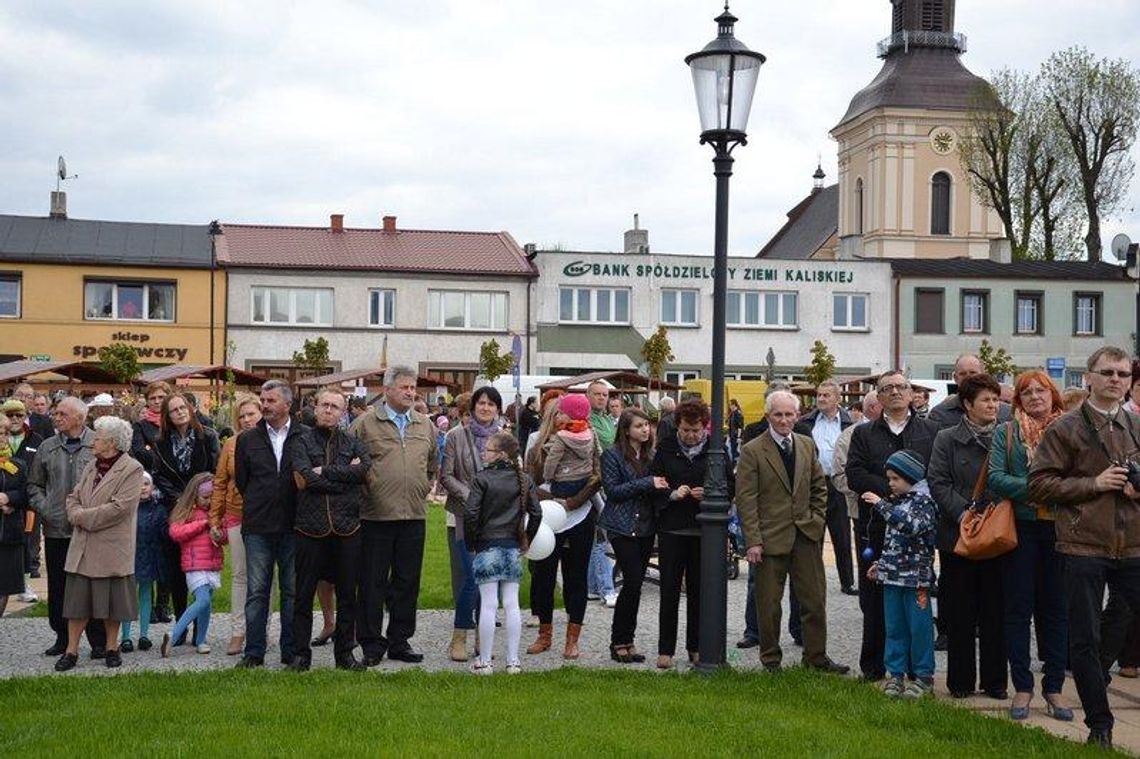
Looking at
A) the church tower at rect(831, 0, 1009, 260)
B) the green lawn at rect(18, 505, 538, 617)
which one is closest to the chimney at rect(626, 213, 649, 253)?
the church tower at rect(831, 0, 1009, 260)

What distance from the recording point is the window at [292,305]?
175 feet

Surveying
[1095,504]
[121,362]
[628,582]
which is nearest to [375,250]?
[121,362]

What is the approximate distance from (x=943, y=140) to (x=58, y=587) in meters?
64.3

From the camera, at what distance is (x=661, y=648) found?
34.7ft

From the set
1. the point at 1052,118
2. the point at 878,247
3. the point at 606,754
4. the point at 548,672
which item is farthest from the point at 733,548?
the point at 878,247

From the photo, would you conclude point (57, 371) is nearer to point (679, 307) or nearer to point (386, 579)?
point (386, 579)

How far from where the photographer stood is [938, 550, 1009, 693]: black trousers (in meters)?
9.30

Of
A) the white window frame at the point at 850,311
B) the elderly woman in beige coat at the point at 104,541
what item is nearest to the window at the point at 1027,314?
the white window frame at the point at 850,311

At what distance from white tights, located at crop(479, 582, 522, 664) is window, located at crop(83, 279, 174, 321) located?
44972 mm

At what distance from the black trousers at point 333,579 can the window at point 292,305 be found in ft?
145

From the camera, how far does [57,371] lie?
32.4 m

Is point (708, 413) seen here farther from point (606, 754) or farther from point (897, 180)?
point (897, 180)

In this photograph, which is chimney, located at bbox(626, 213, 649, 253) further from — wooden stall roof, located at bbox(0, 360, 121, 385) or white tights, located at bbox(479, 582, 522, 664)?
white tights, located at bbox(479, 582, 522, 664)

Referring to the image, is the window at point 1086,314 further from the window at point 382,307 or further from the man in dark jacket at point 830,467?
the man in dark jacket at point 830,467
